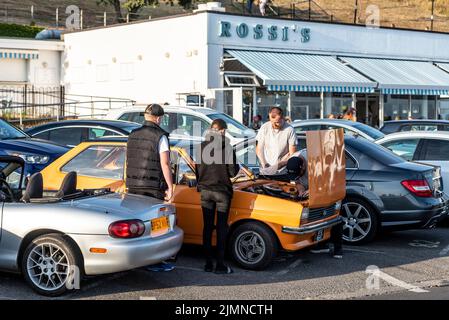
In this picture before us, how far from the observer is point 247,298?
7168mm

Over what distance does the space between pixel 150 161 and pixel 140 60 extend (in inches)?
788

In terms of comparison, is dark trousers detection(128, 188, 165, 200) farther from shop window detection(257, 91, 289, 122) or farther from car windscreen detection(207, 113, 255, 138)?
shop window detection(257, 91, 289, 122)

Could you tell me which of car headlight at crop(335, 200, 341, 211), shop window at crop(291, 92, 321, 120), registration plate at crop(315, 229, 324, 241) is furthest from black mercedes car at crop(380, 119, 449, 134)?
shop window at crop(291, 92, 321, 120)

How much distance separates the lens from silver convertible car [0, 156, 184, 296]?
690cm

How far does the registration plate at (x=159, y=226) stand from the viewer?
732 cm

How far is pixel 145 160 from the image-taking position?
8125 millimetres

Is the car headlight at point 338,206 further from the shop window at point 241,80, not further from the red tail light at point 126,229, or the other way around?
the shop window at point 241,80

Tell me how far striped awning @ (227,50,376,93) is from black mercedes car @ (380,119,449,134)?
7.82 m

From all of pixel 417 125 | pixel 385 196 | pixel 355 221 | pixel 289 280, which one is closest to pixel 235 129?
pixel 417 125

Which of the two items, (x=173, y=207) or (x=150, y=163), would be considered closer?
(x=173, y=207)

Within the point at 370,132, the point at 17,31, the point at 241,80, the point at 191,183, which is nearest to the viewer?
the point at 191,183

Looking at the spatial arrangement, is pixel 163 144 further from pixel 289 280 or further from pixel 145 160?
pixel 289 280
